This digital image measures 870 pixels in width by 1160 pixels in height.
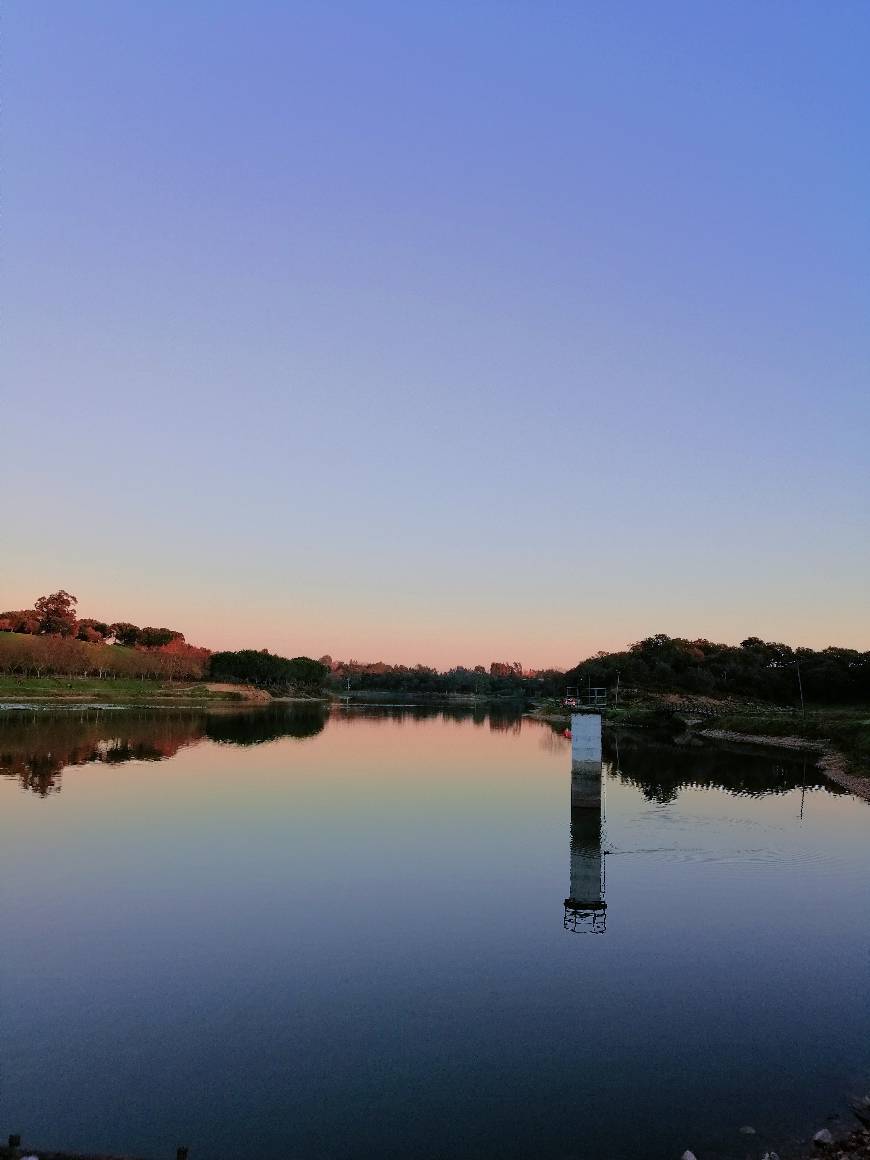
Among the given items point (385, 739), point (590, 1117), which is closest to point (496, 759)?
point (385, 739)

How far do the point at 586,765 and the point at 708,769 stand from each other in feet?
142

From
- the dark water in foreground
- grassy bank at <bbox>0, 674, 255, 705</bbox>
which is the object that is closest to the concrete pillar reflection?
the dark water in foreground

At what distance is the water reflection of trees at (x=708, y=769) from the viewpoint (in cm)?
6350

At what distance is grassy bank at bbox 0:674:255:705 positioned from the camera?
150000 millimetres

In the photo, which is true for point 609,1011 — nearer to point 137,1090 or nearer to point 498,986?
point 498,986

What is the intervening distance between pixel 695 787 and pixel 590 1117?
52.5 metres

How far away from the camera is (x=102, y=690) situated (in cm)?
16962

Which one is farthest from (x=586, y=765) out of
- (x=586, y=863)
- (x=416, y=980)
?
(x=416, y=980)

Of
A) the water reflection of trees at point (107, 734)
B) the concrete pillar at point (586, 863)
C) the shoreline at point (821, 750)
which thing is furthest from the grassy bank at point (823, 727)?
the water reflection of trees at point (107, 734)

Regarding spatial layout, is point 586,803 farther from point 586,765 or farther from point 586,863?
point 586,863

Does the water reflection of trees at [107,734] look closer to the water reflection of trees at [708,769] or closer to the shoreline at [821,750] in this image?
the water reflection of trees at [708,769]

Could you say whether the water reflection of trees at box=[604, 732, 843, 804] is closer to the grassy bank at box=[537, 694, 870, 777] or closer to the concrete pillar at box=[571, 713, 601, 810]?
the grassy bank at box=[537, 694, 870, 777]

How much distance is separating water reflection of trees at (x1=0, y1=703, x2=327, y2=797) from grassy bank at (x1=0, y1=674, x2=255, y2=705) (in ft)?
77.4

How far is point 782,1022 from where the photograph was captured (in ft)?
62.3
